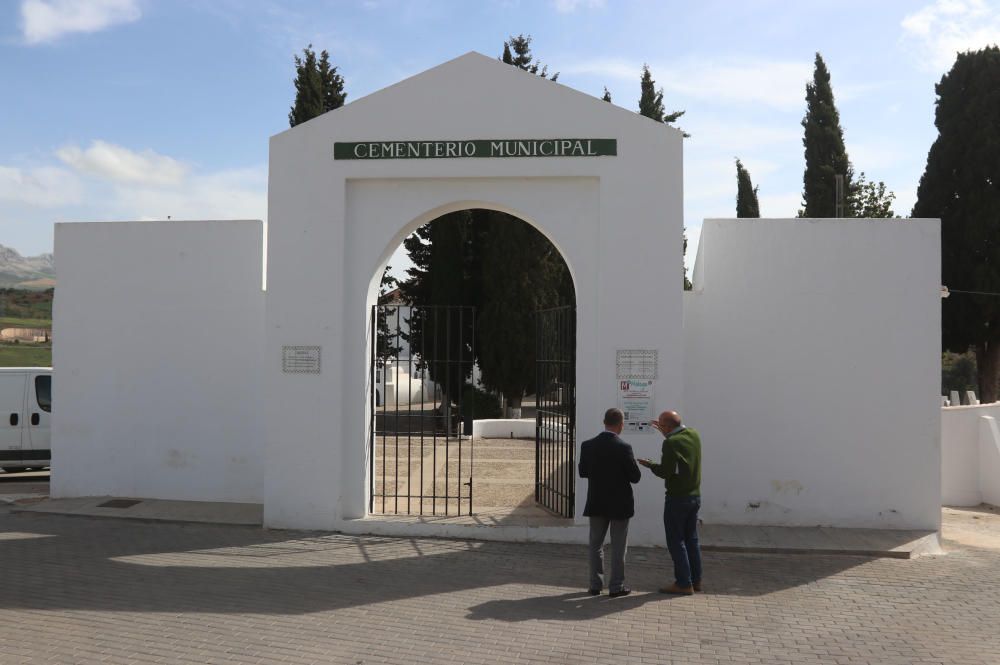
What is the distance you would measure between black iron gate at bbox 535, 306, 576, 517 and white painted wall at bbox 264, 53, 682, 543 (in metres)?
0.35

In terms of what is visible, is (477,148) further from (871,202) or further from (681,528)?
(871,202)

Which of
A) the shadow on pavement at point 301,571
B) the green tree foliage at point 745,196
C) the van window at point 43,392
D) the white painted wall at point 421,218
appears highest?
the green tree foliage at point 745,196

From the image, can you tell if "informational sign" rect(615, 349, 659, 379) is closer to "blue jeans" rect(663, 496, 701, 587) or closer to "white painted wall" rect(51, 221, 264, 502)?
"blue jeans" rect(663, 496, 701, 587)

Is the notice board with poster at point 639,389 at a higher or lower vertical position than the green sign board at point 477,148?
lower

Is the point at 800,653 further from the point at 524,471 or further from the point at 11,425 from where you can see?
the point at 11,425

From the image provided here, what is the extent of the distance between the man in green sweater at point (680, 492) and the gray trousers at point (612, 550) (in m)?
0.43

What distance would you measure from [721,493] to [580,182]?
416 cm

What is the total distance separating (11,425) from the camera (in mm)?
13789

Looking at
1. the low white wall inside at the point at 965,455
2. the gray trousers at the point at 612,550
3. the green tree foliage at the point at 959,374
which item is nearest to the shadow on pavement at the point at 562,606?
the gray trousers at the point at 612,550

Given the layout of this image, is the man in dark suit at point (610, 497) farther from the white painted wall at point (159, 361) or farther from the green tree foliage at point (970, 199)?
the green tree foliage at point (970, 199)

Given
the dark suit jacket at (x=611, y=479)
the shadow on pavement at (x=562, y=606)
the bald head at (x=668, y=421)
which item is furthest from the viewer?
the bald head at (x=668, y=421)

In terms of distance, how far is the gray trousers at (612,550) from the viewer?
24.1 ft

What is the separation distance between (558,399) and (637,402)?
3.88ft

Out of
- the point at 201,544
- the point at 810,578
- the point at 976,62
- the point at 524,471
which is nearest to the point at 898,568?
the point at 810,578
